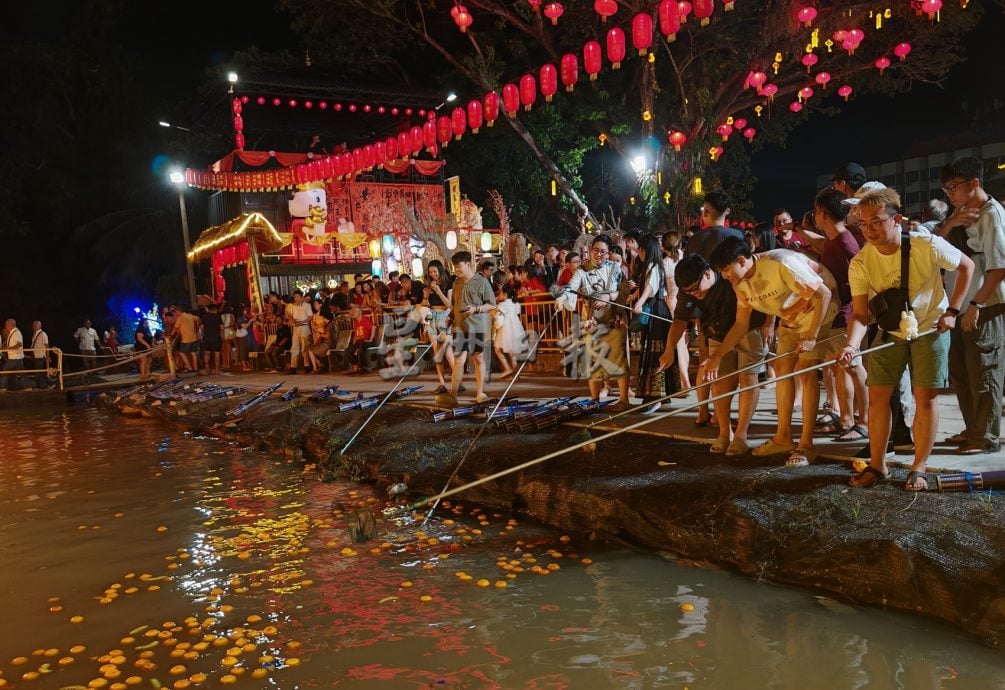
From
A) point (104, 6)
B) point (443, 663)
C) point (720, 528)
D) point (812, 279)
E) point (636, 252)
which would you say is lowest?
point (443, 663)

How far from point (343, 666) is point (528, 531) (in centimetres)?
263

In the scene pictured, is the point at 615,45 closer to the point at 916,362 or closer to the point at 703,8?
the point at 703,8

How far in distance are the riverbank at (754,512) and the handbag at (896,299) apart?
1.10m

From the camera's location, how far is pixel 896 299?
16.8ft

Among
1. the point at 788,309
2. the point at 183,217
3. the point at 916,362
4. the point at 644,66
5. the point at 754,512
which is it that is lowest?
the point at 754,512

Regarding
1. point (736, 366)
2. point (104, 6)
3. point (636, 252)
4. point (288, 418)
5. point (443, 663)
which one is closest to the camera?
point (443, 663)

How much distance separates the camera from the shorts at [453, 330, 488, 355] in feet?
33.4

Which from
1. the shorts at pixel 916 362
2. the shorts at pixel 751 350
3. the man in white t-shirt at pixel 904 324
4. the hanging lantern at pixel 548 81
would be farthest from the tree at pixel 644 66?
the shorts at pixel 916 362

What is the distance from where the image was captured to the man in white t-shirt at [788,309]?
5699 mm

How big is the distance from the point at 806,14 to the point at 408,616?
1845cm

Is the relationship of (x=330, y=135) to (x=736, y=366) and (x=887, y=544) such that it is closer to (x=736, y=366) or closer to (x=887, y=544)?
(x=736, y=366)

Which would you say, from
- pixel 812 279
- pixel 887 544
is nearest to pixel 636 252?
pixel 812 279

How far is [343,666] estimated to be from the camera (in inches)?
173

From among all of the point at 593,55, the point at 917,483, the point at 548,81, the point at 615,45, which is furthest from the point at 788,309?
the point at 548,81
